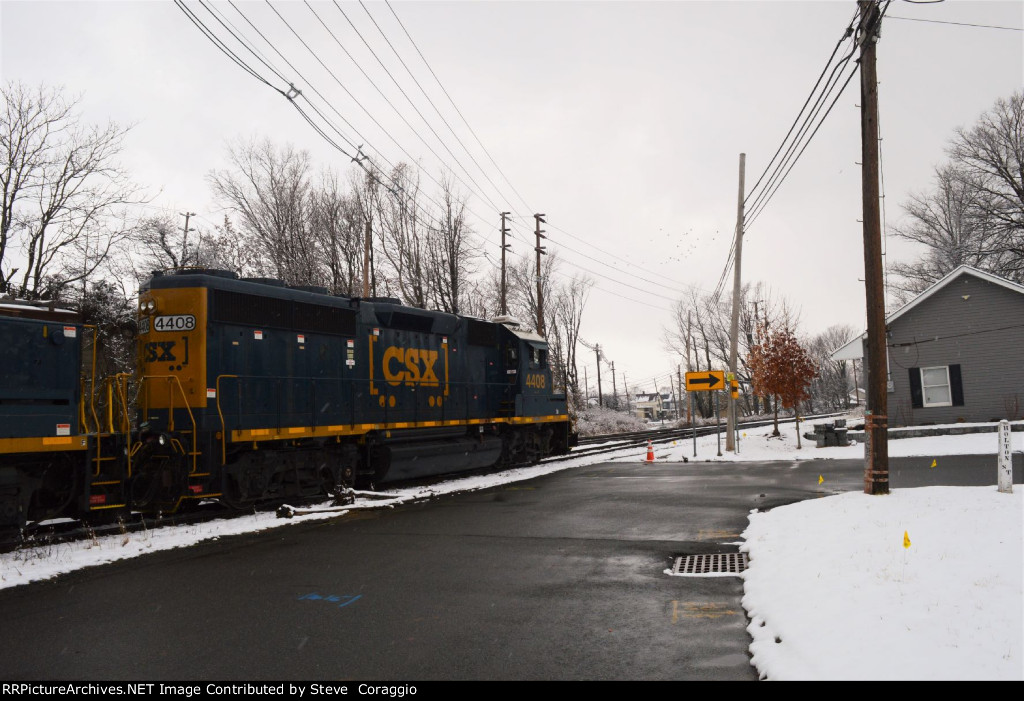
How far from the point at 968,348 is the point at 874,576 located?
24.4 meters

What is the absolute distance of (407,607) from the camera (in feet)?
20.7

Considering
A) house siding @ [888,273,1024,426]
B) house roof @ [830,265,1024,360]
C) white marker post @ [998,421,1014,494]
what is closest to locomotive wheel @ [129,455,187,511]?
white marker post @ [998,421,1014,494]

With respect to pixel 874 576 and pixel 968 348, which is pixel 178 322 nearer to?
pixel 874 576

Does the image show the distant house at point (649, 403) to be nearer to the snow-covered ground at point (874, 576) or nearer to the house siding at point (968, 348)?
the house siding at point (968, 348)

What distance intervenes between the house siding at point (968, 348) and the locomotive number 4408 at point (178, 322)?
25.1m

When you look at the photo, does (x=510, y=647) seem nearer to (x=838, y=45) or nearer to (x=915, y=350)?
(x=838, y=45)

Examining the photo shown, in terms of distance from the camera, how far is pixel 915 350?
89.0ft

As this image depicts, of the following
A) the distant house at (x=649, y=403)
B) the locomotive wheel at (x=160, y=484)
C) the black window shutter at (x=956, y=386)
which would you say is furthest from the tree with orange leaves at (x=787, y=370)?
the distant house at (x=649, y=403)

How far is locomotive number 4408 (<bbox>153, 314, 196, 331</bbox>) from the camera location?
11859mm

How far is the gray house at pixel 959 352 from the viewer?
1008 inches

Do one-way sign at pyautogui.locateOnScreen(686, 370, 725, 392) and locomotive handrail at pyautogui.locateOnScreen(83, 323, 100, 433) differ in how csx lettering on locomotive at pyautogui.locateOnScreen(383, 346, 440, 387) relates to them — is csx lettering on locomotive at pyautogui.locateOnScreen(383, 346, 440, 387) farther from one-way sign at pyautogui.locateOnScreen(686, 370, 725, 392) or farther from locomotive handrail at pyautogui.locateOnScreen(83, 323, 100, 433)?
one-way sign at pyautogui.locateOnScreen(686, 370, 725, 392)

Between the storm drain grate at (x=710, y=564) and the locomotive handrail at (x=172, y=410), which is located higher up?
the locomotive handrail at (x=172, y=410)

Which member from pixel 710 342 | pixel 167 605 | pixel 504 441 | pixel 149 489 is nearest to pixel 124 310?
pixel 504 441

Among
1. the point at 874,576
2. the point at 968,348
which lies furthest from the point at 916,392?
the point at 874,576
